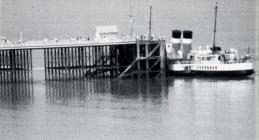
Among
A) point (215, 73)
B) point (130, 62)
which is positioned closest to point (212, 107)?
point (215, 73)

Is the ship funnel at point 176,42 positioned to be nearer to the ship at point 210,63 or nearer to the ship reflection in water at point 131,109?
the ship at point 210,63

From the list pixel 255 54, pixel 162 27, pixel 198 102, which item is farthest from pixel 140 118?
pixel 162 27

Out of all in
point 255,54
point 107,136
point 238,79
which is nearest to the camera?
point 107,136

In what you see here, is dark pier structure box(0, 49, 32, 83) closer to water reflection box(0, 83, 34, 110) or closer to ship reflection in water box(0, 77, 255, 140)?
water reflection box(0, 83, 34, 110)

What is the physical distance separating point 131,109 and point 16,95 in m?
14.0

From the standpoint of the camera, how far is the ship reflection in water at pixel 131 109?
4684 cm

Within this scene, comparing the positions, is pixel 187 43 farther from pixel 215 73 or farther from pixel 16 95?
pixel 16 95

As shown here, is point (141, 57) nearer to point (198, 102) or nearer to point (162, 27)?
point (198, 102)

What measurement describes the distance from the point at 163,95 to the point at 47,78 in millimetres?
19963

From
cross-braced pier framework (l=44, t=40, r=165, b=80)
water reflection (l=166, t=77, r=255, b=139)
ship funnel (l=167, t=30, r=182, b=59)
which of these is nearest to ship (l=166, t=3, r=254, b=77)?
ship funnel (l=167, t=30, r=182, b=59)

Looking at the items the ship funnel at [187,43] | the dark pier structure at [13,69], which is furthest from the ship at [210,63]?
the dark pier structure at [13,69]

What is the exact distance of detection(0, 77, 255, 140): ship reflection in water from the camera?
154 ft

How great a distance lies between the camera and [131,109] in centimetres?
5531

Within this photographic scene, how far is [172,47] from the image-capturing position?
83.3 m
